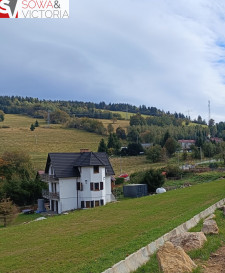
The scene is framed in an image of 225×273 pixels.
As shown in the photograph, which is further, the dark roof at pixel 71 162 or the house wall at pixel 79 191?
the dark roof at pixel 71 162

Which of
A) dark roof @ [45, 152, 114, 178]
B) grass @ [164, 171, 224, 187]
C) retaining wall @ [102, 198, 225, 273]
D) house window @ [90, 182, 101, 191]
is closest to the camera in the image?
retaining wall @ [102, 198, 225, 273]

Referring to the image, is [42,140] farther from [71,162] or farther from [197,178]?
[71,162]

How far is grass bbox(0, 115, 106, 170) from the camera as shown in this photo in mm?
99531

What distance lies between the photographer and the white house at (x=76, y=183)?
141ft

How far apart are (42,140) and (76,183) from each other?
74772 mm

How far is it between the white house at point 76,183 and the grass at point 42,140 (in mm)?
36845

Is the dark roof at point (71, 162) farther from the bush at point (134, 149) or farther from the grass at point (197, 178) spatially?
the bush at point (134, 149)

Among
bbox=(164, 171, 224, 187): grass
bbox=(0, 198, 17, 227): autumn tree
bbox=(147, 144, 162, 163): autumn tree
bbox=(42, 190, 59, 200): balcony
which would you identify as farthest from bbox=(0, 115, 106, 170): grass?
Answer: bbox=(0, 198, 17, 227): autumn tree

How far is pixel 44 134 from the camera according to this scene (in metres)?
127

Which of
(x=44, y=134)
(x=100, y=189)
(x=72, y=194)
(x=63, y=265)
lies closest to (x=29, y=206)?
(x=72, y=194)

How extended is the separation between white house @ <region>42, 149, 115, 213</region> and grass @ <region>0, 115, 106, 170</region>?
36.8m

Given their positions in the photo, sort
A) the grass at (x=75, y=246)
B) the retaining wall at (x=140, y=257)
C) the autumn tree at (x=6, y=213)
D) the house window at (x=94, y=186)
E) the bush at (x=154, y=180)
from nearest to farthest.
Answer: the retaining wall at (x=140, y=257), the grass at (x=75, y=246), the autumn tree at (x=6, y=213), the house window at (x=94, y=186), the bush at (x=154, y=180)

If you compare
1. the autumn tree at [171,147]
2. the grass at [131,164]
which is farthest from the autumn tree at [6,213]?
the autumn tree at [171,147]

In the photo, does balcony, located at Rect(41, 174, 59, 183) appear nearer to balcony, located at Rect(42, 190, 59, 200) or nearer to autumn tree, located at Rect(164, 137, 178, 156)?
balcony, located at Rect(42, 190, 59, 200)
